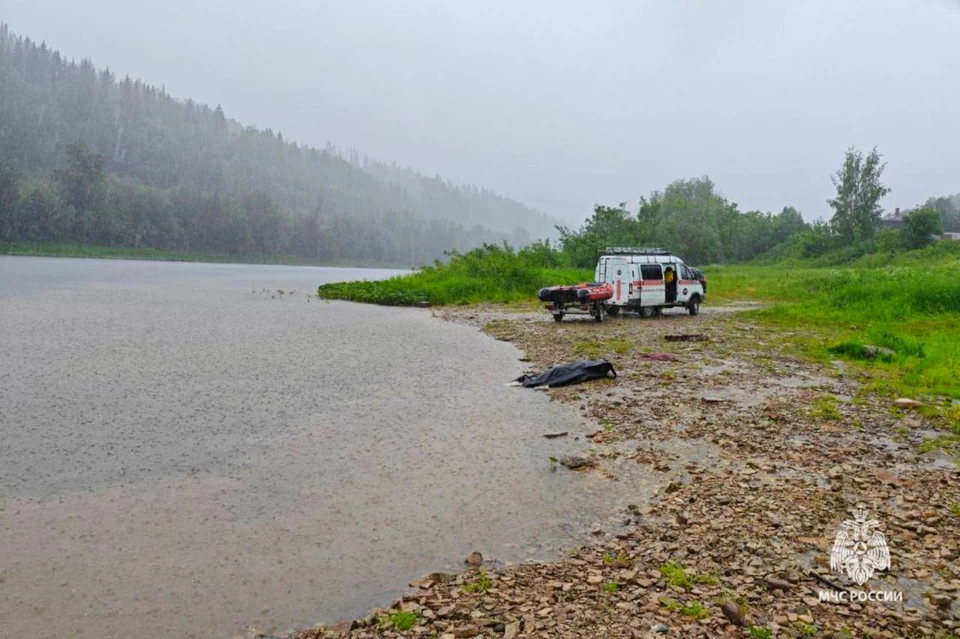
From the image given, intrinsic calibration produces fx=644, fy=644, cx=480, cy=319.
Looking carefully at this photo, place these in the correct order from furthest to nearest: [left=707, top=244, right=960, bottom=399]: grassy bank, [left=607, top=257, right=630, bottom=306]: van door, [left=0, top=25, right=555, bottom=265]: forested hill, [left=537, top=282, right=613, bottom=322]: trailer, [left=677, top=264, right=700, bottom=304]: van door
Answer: [left=0, top=25, right=555, bottom=265]: forested hill < [left=677, top=264, right=700, bottom=304]: van door < [left=607, top=257, right=630, bottom=306]: van door < [left=537, top=282, right=613, bottom=322]: trailer < [left=707, top=244, right=960, bottom=399]: grassy bank

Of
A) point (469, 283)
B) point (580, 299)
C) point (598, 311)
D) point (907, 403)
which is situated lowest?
point (907, 403)

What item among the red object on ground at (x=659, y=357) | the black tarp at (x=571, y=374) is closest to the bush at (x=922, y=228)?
the red object on ground at (x=659, y=357)

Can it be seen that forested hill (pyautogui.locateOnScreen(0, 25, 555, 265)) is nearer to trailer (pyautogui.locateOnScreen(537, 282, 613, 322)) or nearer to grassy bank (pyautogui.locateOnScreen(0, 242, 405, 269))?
grassy bank (pyautogui.locateOnScreen(0, 242, 405, 269))

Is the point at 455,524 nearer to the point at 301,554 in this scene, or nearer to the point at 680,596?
the point at 301,554

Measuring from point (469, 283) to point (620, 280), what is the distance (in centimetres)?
1346

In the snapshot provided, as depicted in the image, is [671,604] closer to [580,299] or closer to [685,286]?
[580,299]

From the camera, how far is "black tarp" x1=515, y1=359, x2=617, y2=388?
12812mm

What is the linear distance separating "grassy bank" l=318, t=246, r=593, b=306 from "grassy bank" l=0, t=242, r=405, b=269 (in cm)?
8055

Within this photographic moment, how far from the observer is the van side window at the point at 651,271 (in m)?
25.2

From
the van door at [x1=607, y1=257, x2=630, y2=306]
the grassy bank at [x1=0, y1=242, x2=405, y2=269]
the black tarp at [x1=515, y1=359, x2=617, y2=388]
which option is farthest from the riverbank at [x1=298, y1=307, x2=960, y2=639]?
the grassy bank at [x1=0, y1=242, x2=405, y2=269]

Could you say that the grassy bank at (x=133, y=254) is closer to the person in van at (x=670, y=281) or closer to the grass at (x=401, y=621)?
the person in van at (x=670, y=281)

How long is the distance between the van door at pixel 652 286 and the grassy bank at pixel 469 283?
1146 centimetres

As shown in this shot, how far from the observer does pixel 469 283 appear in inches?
1458

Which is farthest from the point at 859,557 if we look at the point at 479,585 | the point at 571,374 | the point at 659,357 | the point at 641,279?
the point at 641,279
